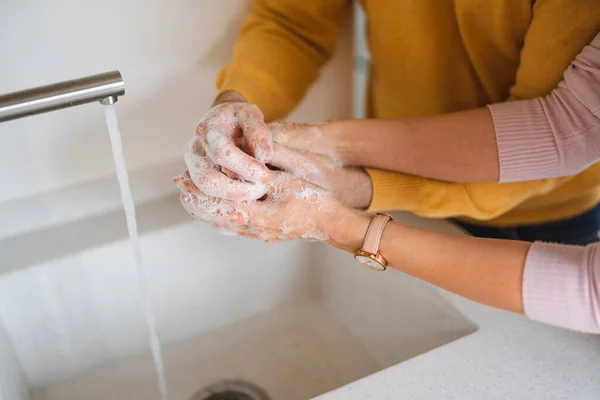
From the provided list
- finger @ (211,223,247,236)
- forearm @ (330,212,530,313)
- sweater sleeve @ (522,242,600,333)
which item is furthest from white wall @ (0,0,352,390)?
sweater sleeve @ (522,242,600,333)

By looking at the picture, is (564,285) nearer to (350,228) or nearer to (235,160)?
(350,228)

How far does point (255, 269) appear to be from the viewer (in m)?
0.96

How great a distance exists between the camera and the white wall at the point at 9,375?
28.3 inches

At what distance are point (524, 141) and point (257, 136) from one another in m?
0.31

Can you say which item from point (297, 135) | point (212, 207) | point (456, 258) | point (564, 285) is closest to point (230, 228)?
point (212, 207)

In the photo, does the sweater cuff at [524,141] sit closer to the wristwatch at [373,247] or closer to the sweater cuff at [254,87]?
the wristwatch at [373,247]

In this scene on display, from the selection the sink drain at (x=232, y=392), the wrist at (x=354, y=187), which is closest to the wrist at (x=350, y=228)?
the wrist at (x=354, y=187)

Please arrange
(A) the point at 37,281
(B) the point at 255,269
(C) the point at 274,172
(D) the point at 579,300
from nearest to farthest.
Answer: (D) the point at 579,300 < (C) the point at 274,172 < (A) the point at 37,281 < (B) the point at 255,269

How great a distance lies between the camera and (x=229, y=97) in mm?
769

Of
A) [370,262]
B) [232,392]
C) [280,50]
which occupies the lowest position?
[232,392]

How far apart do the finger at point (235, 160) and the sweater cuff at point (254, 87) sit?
175mm

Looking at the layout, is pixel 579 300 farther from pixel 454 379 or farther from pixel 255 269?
pixel 255 269

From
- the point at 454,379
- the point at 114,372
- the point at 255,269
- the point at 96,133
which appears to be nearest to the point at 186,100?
the point at 96,133

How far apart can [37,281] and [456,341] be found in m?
0.56
